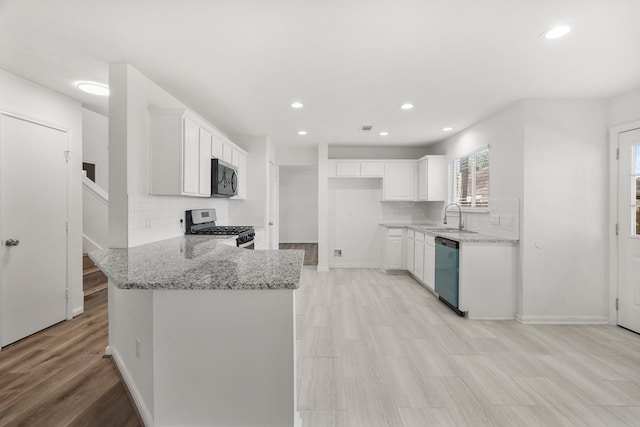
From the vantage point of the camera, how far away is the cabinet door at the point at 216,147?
362 cm

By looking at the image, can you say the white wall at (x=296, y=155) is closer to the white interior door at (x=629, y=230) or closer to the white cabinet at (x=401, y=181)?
the white cabinet at (x=401, y=181)

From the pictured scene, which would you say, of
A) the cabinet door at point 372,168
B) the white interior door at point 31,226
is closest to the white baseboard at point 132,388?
the white interior door at point 31,226

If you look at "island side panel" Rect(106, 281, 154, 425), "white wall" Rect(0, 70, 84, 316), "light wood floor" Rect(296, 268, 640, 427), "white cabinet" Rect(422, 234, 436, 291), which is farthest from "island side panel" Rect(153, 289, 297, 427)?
"white cabinet" Rect(422, 234, 436, 291)

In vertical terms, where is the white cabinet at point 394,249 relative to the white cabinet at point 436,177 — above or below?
below

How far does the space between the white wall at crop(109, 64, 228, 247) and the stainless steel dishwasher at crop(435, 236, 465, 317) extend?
323 cm

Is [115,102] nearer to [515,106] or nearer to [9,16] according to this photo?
[9,16]

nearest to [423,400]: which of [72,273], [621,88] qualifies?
[621,88]

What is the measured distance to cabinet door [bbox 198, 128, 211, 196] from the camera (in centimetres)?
328

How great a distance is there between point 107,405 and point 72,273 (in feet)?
6.93

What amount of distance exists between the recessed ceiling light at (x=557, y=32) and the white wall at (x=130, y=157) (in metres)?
3.12

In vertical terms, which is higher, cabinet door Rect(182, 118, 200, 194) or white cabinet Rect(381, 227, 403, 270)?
cabinet door Rect(182, 118, 200, 194)

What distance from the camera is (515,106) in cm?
342

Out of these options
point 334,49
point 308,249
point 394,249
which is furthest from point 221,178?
point 308,249

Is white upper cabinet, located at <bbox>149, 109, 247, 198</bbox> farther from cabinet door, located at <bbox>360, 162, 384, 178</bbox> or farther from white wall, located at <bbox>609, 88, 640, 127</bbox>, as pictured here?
white wall, located at <bbox>609, 88, 640, 127</bbox>
